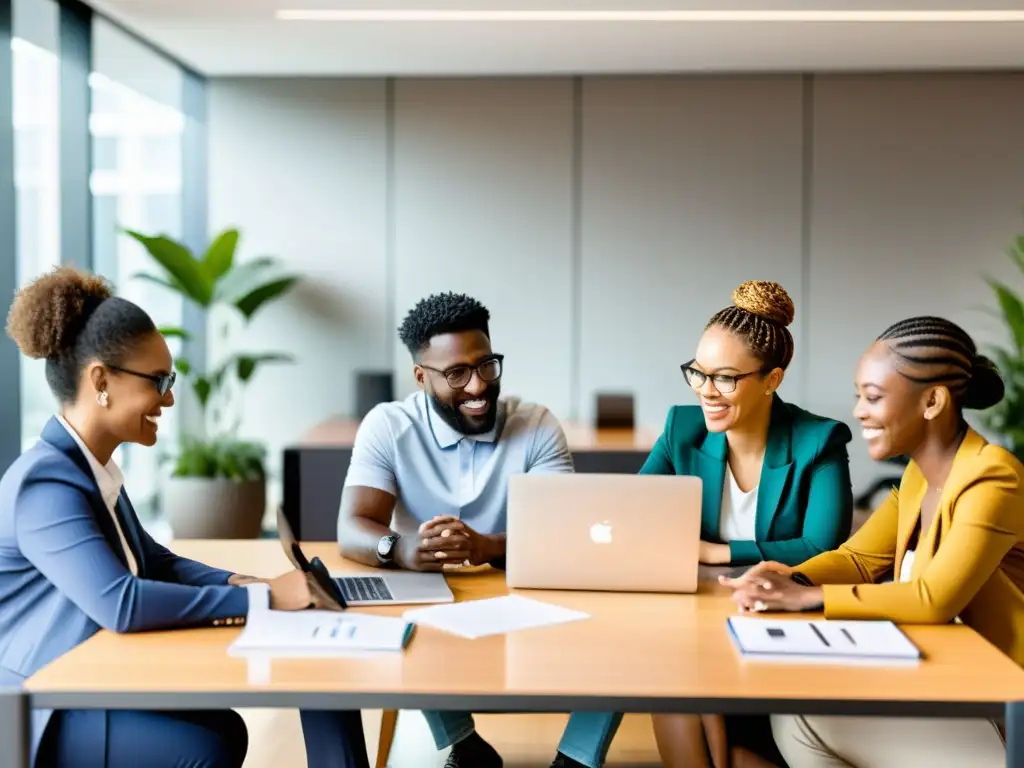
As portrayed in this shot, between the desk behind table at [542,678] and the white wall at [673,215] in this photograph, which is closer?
the desk behind table at [542,678]

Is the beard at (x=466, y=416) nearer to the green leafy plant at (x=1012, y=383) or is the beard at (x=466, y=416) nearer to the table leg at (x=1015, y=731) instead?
the table leg at (x=1015, y=731)

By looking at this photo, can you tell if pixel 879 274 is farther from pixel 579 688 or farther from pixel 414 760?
pixel 579 688

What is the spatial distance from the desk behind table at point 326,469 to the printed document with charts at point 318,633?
9.44 feet

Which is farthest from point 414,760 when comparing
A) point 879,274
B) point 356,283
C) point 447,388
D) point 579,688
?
point 879,274

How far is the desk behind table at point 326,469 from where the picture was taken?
485 cm

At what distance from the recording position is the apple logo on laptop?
2.22 metres

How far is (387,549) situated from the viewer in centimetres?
245

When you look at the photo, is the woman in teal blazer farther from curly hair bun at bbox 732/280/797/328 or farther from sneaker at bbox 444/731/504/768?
sneaker at bbox 444/731/504/768

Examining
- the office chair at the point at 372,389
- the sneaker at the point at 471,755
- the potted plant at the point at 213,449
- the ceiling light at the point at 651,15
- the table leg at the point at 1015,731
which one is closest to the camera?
the table leg at the point at 1015,731

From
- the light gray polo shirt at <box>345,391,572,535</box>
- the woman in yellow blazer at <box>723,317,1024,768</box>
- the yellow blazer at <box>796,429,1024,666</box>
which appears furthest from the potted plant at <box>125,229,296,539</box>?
the yellow blazer at <box>796,429,1024,666</box>

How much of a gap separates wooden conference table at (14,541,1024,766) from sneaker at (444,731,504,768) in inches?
40.2

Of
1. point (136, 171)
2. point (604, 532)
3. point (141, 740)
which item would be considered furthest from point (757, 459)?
point (136, 171)

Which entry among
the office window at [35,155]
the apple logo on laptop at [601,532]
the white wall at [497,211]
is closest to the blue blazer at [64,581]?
the apple logo on laptop at [601,532]

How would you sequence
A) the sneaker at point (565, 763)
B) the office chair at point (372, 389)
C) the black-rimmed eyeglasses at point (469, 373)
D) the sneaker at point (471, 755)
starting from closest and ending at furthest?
the sneaker at point (565, 763), the black-rimmed eyeglasses at point (469, 373), the sneaker at point (471, 755), the office chair at point (372, 389)
